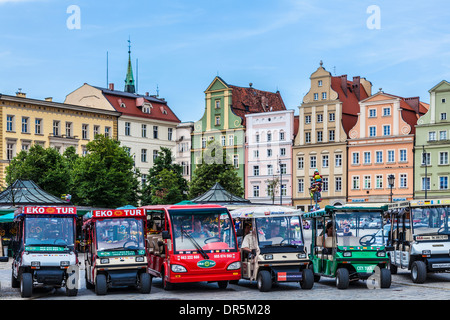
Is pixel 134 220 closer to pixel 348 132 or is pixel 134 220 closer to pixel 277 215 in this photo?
pixel 277 215

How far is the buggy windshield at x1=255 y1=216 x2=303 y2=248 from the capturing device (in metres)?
21.5

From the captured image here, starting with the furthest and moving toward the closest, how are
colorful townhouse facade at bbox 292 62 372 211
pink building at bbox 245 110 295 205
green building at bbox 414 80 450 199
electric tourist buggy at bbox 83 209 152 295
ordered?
pink building at bbox 245 110 295 205 → colorful townhouse facade at bbox 292 62 372 211 → green building at bbox 414 80 450 199 → electric tourist buggy at bbox 83 209 152 295

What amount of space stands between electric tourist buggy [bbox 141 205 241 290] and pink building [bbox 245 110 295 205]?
56.6 m

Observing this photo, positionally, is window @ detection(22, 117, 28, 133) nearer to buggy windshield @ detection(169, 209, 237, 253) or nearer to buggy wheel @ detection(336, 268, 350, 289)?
buggy windshield @ detection(169, 209, 237, 253)

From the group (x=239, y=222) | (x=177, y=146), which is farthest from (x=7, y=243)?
(x=177, y=146)

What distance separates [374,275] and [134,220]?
6.67 meters

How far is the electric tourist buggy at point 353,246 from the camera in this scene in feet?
69.1

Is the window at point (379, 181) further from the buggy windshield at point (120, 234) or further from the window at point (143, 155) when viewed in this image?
the buggy windshield at point (120, 234)

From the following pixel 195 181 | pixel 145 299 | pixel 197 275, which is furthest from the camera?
pixel 195 181

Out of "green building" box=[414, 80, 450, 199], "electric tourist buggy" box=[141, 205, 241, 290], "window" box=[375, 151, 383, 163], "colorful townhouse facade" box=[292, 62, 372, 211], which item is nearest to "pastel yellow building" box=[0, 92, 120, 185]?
"colorful townhouse facade" box=[292, 62, 372, 211]

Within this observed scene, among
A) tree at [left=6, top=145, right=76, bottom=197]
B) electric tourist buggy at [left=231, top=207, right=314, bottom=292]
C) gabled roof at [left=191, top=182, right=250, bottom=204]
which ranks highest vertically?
tree at [left=6, top=145, right=76, bottom=197]

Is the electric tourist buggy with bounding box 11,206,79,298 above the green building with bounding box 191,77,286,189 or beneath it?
beneath

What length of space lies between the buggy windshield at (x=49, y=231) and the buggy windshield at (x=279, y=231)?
515 centimetres

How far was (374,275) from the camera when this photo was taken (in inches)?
832
